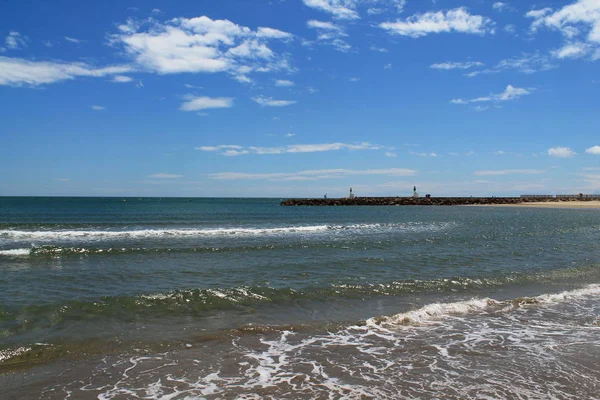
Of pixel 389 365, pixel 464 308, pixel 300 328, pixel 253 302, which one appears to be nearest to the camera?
pixel 389 365

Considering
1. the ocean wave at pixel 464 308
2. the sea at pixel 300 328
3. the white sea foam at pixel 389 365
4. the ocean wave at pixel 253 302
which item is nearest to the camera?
the white sea foam at pixel 389 365

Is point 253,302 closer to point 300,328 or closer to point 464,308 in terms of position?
point 300,328

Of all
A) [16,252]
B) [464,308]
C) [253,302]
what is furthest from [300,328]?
[16,252]

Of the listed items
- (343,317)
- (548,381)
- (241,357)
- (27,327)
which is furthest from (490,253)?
(27,327)

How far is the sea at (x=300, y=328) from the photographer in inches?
234

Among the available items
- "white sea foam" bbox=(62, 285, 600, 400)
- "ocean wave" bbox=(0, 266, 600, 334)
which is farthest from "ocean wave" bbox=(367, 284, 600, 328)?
"white sea foam" bbox=(62, 285, 600, 400)

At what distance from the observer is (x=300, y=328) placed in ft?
28.2

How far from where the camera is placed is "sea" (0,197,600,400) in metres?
5.95

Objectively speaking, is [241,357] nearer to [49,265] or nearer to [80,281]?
[80,281]

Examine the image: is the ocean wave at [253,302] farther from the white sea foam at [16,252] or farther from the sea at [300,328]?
the white sea foam at [16,252]

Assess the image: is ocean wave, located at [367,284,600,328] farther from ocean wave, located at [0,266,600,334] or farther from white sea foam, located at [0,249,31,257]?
white sea foam, located at [0,249,31,257]

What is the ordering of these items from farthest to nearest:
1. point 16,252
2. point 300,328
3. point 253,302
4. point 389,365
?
point 16,252 < point 253,302 < point 300,328 < point 389,365

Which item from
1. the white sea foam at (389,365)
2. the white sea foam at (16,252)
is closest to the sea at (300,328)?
the white sea foam at (389,365)

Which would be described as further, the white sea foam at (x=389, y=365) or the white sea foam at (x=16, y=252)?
the white sea foam at (x=16, y=252)
